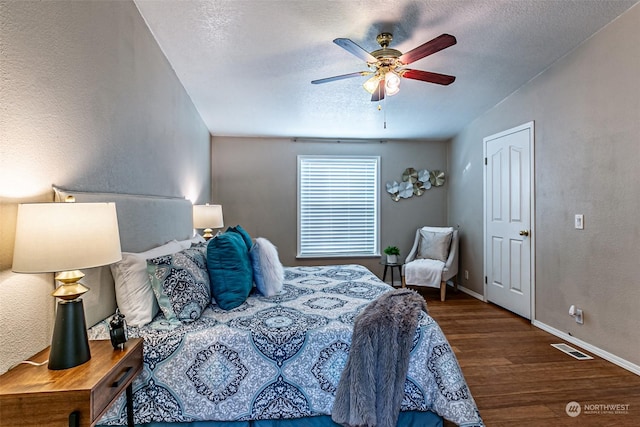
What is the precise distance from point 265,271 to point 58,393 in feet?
4.55

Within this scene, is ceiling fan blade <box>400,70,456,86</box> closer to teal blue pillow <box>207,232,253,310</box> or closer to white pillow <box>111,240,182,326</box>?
teal blue pillow <box>207,232,253,310</box>

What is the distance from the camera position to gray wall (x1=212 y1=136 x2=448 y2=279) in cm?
507

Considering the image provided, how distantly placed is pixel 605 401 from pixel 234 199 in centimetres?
453

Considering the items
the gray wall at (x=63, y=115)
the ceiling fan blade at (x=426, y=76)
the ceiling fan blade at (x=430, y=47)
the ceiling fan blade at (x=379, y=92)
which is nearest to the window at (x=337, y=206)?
the ceiling fan blade at (x=379, y=92)

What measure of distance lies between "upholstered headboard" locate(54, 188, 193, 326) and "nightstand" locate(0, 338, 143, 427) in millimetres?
473

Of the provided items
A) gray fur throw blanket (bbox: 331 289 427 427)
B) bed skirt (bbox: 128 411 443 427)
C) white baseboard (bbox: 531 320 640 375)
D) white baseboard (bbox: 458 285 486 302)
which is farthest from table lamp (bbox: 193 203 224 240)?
white baseboard (bbox: 531 320 640 375)

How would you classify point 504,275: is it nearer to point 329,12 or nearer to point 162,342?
point 329,12

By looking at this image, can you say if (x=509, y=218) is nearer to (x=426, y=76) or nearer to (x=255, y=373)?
(x=426, y=76)

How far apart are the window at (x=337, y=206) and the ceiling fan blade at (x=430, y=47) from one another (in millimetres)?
2938

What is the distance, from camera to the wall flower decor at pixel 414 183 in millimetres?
5301

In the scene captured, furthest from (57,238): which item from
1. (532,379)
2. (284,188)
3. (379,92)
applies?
(284,188)

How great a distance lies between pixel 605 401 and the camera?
2.06 metres

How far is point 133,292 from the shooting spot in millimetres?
1733

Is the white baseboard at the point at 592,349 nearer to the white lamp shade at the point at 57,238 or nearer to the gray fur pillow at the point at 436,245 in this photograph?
the gray fur pillow at the point at 436,245
